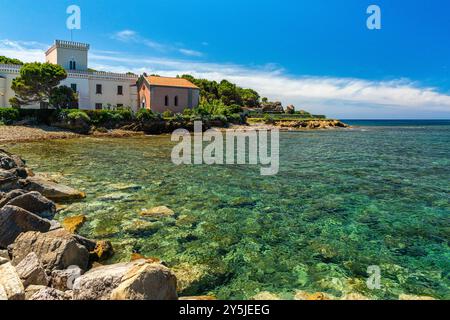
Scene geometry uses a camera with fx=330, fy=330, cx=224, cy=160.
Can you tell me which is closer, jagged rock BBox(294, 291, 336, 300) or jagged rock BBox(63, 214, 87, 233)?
jagged rock BBox(294, 291, 336, 300)

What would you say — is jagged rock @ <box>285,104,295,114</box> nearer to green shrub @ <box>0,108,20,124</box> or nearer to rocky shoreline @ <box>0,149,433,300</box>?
green shrub @ <box>0,108,20,124</box>

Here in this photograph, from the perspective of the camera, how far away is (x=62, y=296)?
5895 mm

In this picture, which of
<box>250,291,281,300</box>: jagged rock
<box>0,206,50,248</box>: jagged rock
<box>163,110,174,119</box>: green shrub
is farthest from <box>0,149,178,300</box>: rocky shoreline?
<box>163,110,174,119</box>: green shrub

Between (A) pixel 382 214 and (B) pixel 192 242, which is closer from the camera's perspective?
(B) pixel 192 242

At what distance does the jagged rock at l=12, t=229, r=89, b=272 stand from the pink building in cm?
5486

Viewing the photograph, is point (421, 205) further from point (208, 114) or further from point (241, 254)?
point (208, 114)

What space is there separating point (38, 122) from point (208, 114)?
29382mm

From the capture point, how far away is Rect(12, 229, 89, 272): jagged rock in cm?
751

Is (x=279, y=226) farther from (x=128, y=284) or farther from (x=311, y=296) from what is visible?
(x=128, y=284)

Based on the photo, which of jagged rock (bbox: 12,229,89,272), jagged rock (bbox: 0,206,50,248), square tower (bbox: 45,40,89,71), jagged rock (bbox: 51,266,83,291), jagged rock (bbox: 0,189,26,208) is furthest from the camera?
square tower (bbox: 45,40,89,71)

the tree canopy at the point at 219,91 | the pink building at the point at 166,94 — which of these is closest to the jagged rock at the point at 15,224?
the pink building at the point at 166,94

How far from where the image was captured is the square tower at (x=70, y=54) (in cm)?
5825

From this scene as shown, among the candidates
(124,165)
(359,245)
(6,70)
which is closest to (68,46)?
(6,70)

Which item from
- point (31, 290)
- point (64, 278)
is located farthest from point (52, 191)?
point (31, 290)
